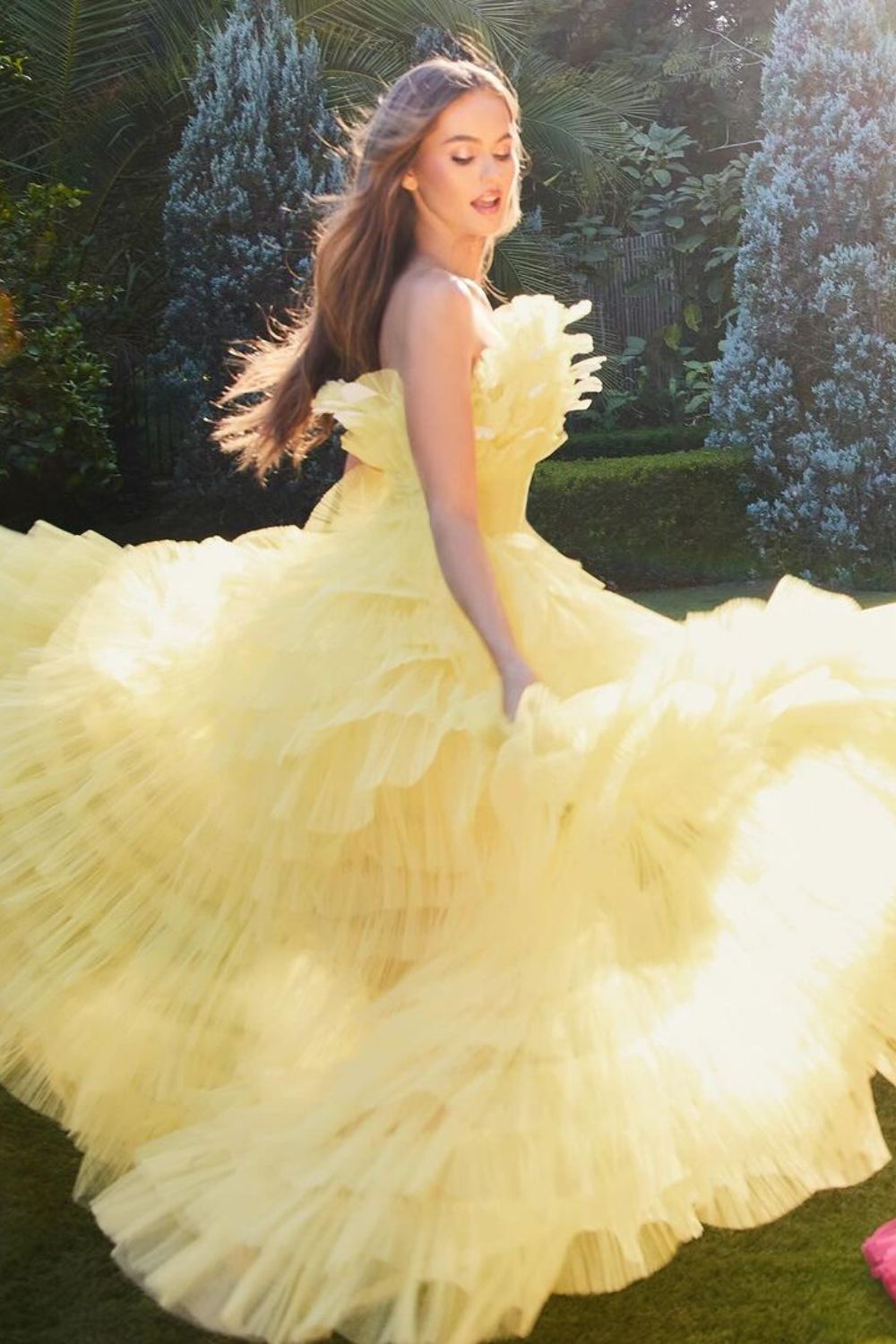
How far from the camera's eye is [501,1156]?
2.02 m

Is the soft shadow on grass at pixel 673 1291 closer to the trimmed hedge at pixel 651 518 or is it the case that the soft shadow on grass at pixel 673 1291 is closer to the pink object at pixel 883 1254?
the pink object at pixel 883 1254

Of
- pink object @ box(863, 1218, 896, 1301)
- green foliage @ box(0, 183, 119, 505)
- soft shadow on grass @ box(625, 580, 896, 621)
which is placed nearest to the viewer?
pink object @ box(863, 1218, 896, 1301)

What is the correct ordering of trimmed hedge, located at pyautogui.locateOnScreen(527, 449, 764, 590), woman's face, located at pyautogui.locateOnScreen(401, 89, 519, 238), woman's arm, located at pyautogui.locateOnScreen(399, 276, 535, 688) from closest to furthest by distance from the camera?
woman's arm, located at pyautogui.locateOnScreen(399, 276, 535, 688)
woman's face, located at pyautogui.locateOnScreen(401, 89, 519, 238)
trimmed hedge, located at pyautogui.locateOnScreen(527, 449, 764, 590)

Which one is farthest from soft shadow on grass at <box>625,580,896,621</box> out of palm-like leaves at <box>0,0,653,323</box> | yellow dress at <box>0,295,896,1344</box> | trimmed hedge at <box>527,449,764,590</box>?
yellow dress at <box>0,295,896,1344</box>

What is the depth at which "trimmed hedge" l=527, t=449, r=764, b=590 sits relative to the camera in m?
10.9

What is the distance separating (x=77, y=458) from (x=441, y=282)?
23.7ft

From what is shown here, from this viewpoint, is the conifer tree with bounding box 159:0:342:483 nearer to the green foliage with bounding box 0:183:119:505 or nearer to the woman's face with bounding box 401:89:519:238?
the green foliage with bounding box 0:183:119:505

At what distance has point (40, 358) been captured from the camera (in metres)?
8.57

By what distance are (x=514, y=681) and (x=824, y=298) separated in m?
8.58

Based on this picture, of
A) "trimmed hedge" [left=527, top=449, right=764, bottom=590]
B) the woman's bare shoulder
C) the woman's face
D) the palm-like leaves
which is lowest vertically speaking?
"trimmed hedge" [left=527, top=449, right=764, bottom=590]

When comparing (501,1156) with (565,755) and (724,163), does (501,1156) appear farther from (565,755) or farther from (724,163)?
(724,163)

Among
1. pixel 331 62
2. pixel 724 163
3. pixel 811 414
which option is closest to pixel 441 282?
pixel 811 414

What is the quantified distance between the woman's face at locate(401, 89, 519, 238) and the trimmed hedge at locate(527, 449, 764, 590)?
26.5 ft

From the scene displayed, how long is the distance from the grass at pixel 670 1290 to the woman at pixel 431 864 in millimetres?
288
